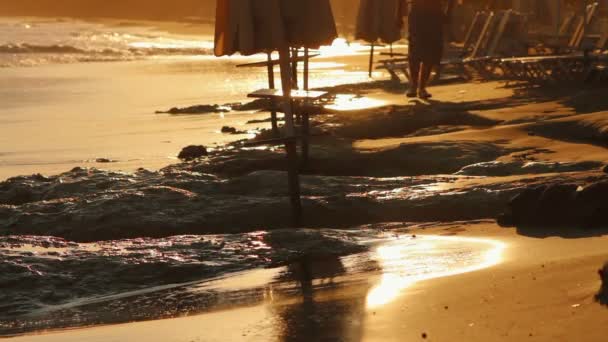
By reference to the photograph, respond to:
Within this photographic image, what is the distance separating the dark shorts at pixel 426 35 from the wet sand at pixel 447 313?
32.2 feet

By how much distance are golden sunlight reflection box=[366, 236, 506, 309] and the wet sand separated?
0.07 meters

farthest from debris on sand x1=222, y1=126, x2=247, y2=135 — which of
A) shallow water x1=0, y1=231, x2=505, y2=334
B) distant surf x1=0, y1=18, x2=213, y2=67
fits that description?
distant surf x1=0, y1=18, x2=213, y2=67

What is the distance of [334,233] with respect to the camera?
8.61 metres

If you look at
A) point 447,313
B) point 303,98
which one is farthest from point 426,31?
point 447,313

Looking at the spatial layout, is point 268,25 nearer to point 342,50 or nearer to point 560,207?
point 560,207

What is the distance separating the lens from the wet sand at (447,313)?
5430 mm

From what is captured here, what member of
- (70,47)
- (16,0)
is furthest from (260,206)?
(16,0)

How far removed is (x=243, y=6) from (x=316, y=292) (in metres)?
2.82

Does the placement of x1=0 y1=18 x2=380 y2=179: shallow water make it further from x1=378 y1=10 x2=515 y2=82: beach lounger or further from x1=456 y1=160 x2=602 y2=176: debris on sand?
x1=456 y1=160 x2=602 y2=176: debris on sand

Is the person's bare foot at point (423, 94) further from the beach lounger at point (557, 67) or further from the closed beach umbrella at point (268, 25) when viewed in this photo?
the closed beach umbrella at point (268, 25)

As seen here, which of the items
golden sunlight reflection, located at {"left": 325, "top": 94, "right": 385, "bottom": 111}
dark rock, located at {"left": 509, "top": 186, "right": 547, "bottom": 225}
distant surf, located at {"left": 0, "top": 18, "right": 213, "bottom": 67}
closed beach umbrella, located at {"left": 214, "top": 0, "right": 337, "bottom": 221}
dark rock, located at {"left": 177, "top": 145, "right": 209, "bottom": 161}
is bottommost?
distant surf, located at {"left": 0, "top": 18, "right": 213, "bottom": 67}

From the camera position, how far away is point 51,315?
710 centimetres

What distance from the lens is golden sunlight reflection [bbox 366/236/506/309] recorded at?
668cm

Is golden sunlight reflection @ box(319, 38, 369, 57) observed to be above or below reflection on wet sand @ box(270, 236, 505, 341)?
below
